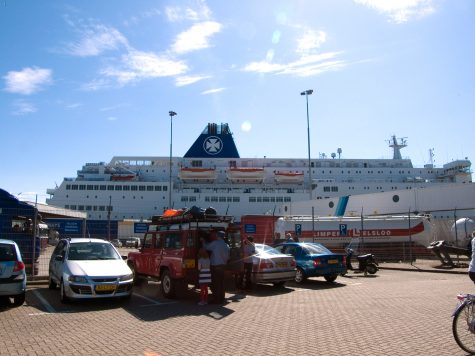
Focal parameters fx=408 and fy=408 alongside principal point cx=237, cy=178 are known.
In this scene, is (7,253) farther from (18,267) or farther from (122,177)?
(122,177)

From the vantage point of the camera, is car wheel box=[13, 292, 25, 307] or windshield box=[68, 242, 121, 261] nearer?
car wheel box=[13, 292, 25, 307]

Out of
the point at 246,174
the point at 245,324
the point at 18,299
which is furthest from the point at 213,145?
the point at 245,324

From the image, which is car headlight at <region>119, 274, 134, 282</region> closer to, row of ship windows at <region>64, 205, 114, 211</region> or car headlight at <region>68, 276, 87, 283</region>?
car headlight at <region>68, 276, 87, 283</region>

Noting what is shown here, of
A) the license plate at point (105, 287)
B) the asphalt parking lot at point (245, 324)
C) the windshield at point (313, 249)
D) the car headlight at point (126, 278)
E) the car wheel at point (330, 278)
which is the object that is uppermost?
the windshield at point (313, 249)

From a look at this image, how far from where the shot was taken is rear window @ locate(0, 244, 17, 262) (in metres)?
8.84

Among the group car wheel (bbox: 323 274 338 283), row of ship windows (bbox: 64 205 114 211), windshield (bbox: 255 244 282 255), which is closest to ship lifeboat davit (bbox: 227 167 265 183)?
row of ship windows (bbox: 64 205 114 211)

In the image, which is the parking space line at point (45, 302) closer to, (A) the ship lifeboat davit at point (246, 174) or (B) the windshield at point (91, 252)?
(B) the windshield at point (91, 252)

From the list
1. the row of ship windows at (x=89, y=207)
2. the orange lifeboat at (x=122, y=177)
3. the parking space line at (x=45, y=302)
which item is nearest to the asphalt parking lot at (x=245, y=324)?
the parking space line at (x=45, y=302)

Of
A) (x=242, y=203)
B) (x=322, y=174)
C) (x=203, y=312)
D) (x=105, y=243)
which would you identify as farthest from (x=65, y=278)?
(x=322, y=174)

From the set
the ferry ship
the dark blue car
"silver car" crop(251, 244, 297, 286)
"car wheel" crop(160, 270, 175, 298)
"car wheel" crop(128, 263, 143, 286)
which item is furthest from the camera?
the ferry ship

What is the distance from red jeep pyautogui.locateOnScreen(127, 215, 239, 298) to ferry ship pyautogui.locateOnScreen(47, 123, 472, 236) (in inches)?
1400

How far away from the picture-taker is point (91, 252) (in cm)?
1041

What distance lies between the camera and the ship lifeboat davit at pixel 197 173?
50844 mm

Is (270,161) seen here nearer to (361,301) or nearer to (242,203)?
(242,203)
